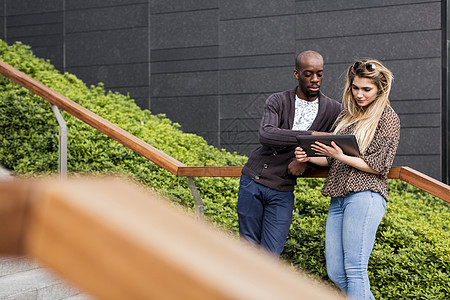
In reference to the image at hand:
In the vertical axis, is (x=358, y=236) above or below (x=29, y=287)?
above

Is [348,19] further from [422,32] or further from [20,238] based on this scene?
[20,238]

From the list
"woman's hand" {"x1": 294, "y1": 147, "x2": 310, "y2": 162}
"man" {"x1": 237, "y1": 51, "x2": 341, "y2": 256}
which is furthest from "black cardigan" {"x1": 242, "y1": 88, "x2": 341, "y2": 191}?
"woman's hand" {"x1": 294, "y1": 147, "x2": 310, "y2": 162}

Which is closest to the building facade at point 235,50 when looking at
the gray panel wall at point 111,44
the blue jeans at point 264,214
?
the gray panel wall at point 111,44

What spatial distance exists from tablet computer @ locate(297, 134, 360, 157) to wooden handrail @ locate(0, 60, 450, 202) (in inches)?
14.1

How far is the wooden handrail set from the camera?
2.92 m

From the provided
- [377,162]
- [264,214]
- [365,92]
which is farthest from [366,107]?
[264,214]

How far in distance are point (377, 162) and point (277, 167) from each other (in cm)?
63

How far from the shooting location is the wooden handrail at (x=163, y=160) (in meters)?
2.92

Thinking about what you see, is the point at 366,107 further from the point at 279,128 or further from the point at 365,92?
the point at 279,128

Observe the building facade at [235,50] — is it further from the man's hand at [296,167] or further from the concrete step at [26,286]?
the concrete step at [26,286]

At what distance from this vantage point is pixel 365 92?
9.32ft

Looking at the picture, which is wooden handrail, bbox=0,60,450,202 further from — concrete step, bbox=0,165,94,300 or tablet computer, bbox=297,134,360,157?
concrete step, bbox=0,165,94,300

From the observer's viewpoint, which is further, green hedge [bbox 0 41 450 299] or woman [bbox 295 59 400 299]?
green hedge [bbox 0 41 450 299]

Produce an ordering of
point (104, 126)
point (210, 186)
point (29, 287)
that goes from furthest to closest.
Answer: point (210, 186), point (104, 126), point (29, 287)
